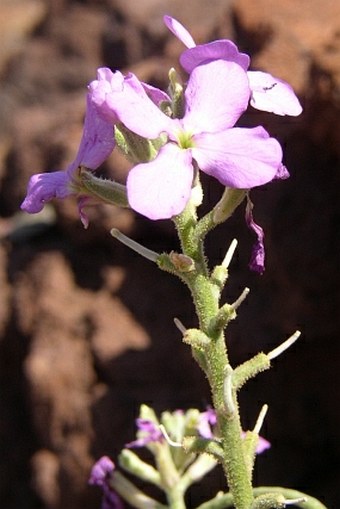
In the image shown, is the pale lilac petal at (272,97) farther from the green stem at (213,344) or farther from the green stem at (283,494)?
the green stem at (283,494)

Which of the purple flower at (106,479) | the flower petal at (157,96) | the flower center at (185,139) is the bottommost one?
the purple flower at (106,479)

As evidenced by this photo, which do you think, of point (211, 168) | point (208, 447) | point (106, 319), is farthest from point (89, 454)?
point (211, 168)

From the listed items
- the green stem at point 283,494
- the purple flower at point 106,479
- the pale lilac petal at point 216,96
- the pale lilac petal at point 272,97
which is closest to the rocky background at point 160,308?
the purple flower at point 106,479

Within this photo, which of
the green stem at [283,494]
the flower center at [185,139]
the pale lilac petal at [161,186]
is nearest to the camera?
the pale lilac petal at [161,186]

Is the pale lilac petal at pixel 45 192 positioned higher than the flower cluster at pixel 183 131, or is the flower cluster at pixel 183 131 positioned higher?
the flower cluster at pixel 183 131

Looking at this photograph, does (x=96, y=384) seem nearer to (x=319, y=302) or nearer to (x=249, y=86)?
(x=319, y=302)

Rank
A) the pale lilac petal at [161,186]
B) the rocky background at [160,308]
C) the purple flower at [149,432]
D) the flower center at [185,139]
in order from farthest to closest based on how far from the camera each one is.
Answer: the rocky background at [160,308] → the purple flower at [149,432] → the flower center at [185,139] → the pale lilac petal at [161,186]

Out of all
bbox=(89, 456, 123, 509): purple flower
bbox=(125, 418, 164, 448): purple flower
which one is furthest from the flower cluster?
bbox=(89, 456, 123, 509): purple flower

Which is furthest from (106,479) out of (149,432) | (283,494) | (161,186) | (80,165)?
(161,186)

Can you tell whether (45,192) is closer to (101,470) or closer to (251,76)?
(251,76)
